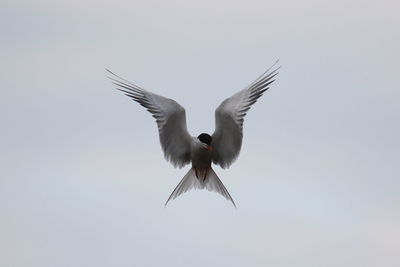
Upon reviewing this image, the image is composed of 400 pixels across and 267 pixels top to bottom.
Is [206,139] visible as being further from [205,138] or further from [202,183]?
[202,183]

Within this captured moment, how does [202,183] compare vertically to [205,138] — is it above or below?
below

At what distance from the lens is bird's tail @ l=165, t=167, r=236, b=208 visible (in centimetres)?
1102

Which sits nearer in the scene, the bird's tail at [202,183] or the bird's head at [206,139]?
the bird's head at [206,139]

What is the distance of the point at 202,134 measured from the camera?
436 inches

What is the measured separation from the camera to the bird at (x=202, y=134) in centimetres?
1100

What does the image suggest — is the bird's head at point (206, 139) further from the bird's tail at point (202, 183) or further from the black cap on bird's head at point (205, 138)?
the bird's tail at point (202, 183)

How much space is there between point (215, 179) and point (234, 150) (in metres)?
0.56

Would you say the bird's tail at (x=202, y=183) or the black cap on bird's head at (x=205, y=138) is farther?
the bird's tail at (x=202, y=183)

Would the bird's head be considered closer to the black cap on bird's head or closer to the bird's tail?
the black cap on bird's head

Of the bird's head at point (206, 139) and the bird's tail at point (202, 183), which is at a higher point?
the bird's head at point (206, 139)

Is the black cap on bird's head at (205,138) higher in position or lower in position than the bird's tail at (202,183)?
higher

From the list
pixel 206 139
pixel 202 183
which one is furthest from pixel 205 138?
pixel 202 183

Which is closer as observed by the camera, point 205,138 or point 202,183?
point 205,138

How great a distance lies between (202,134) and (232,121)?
517mm
